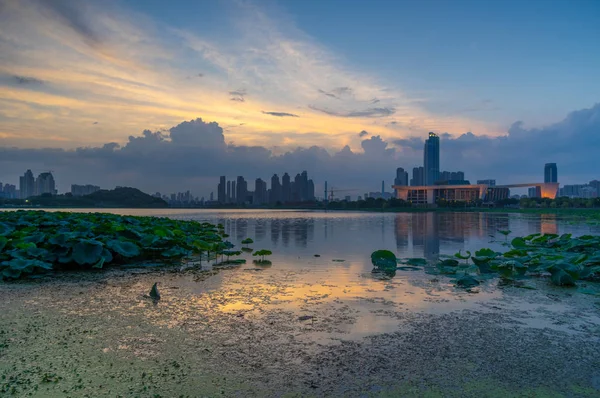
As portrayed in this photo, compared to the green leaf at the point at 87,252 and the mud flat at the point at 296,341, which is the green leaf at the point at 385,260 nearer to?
the mud flat at the point at 296,341

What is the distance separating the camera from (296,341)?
16.0ft

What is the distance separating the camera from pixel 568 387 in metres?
3.63

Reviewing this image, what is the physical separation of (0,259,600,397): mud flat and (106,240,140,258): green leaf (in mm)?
2403

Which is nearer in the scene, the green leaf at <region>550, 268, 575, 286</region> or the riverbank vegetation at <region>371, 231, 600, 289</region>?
the green leaf at <region>550, 268, 575, 286</region>

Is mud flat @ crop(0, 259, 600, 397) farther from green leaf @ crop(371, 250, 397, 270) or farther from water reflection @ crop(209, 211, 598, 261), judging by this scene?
water reflection @ crop(209, 211, 598, 261)

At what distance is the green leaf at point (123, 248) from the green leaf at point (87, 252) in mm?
672

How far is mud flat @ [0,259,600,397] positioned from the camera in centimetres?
366

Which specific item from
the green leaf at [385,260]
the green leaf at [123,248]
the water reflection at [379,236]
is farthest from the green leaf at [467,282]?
the green leaf at [123,248]

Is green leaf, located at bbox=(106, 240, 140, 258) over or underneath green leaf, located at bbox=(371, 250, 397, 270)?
over

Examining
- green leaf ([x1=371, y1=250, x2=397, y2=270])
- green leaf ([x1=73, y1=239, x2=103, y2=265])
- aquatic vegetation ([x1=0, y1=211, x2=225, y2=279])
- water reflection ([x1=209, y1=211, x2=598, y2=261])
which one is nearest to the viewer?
aquatic vegetation ([x1=0, y1=211, x2=225, y2=279])

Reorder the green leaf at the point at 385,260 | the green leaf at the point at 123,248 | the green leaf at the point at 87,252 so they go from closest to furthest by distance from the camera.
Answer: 1. the green leaf at the point at 87,252
2. the green leaf at the point at 385,260
3. the green leaf at the point at 123,248

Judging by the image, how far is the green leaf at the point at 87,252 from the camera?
31.9 ft

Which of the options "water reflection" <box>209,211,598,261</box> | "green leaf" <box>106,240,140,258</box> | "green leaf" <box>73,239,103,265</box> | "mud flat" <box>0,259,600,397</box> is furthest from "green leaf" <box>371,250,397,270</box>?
"green leaf" <box>73,239,103,265</box>

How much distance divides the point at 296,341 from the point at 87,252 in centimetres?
727
